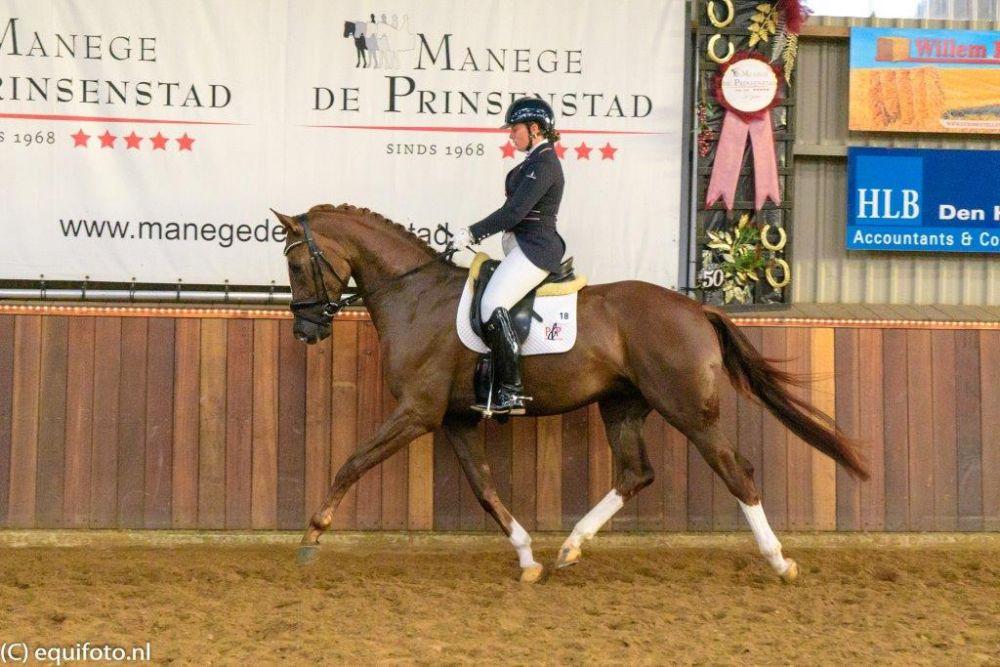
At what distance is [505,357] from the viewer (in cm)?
621

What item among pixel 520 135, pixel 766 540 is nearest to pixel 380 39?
pixel 520 135

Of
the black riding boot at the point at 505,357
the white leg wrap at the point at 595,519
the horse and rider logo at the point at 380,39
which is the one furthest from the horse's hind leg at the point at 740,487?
the horse and rider logo at the point at 380,39

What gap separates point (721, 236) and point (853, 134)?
4.11ft

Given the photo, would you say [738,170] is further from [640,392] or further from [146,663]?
[146,663]

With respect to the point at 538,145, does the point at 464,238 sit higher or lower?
lower

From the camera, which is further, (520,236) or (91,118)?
(91,118)

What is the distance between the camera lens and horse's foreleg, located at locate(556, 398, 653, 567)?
257 inches

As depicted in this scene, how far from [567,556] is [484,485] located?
63 cm

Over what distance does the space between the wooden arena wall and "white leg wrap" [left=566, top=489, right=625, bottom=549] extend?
0.72 metres

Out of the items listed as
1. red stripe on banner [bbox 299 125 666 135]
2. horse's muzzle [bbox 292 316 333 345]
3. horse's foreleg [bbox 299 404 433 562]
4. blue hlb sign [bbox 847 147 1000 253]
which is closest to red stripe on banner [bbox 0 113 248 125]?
red stripe on banner [bbox 299 125 666 135]

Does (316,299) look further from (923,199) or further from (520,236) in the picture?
(923,199)

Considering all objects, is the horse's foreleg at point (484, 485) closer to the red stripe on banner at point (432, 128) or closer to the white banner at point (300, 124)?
the white banner at point (300, 124)

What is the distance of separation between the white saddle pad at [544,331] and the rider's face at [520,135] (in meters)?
0.88

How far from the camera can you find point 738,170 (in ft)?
25.1
